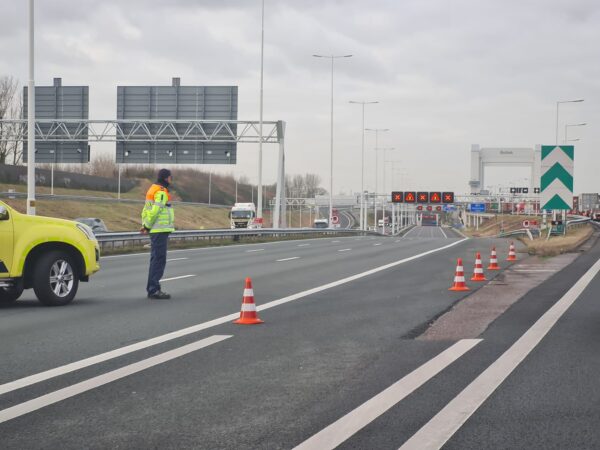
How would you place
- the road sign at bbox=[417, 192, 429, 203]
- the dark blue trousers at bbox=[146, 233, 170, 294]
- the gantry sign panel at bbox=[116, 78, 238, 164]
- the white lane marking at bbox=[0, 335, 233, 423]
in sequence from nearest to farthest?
the white lane marking at bbox=[0, 335, 233, 423] → the dark blue trousers at bbox=[146, 233, 170, 294] → the gantry sign panel at bbox=[116, 78, 238, 164] → the road sign at bbox=[417, 192, 429, 203]

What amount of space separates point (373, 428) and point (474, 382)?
1.52 meters

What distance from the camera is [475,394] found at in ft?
18.7

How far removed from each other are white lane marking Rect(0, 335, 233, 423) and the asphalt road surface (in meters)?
0.02

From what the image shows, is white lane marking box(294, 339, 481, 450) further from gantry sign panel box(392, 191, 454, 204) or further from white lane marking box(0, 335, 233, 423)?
gantry sign panel box(392, 191, 454, 204)

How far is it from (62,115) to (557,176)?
2933 centimetres

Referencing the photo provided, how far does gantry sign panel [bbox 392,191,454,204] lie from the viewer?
89.7 meters

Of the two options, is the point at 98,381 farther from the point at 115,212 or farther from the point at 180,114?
the point at 115,212

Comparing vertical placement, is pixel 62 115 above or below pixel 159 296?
above

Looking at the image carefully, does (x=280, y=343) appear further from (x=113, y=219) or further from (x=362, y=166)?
(x=362, y=166)

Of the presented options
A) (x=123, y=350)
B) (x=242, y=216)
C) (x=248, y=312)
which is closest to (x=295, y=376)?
(x=123, y=350)

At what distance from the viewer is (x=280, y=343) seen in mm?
8062

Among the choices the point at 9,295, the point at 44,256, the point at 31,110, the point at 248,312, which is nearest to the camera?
the point at 248,312

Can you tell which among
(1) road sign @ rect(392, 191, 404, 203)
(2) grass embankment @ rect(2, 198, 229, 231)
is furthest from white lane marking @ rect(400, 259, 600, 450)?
(1) road sign @ rect(392, 191, 404, 203)

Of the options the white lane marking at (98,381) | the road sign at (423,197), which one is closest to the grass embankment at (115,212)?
the road sign at (423,197)
